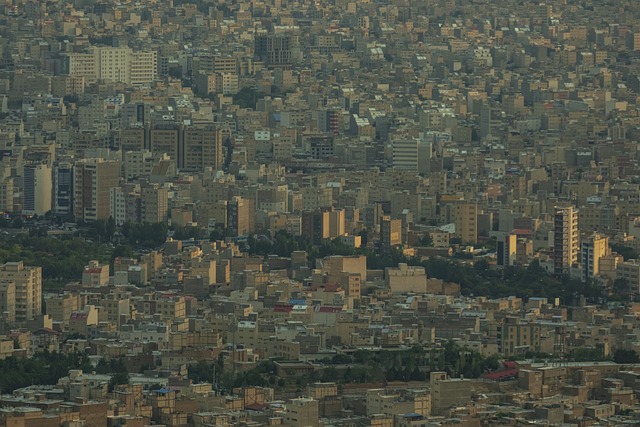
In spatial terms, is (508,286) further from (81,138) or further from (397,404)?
(81,138)

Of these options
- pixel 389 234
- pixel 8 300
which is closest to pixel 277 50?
pixel 389 234

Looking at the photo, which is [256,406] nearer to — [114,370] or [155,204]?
[114,370]

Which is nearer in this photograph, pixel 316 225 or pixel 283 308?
pixel 283 308

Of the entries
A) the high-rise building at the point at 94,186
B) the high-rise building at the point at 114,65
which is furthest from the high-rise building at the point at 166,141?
the high-rise building at the point at 114,65

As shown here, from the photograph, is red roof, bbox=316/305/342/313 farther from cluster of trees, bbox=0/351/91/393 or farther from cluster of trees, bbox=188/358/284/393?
cluster of trees, bbox=0/351/91/393

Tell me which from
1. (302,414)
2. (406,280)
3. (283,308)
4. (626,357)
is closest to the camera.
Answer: (302,414)

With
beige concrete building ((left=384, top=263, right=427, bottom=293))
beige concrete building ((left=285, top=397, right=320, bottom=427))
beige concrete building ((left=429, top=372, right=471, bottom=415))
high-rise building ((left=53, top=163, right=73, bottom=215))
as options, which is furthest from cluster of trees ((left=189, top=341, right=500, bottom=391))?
high-rise building ((left=53, top=163, right=73, bottom=215))

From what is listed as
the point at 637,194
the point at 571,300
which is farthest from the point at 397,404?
the point at 637,194
